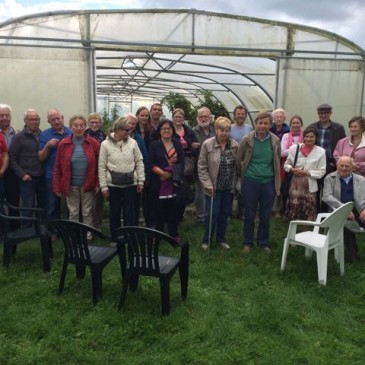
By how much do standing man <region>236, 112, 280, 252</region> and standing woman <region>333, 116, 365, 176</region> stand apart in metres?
1.09

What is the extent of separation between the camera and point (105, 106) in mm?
25016

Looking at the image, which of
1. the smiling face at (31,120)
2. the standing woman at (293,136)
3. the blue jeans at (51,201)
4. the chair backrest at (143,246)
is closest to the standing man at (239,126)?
the standing woman at (293,136)

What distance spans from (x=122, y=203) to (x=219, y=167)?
1.31m

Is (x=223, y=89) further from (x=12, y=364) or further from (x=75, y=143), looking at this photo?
(x=12, y=364)

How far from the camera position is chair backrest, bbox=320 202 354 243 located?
13.1 feet

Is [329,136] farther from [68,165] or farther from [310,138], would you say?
[68,165]

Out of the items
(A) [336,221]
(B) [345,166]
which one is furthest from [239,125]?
(A) [336,221]

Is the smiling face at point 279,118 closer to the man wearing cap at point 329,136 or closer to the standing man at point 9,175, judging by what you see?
the man wearing cap at point 329,136

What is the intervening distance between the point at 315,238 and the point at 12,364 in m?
3.13

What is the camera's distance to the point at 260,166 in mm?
4855

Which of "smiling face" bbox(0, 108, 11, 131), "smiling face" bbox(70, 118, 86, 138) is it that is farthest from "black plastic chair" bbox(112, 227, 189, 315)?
"smiling face" bbox(0, 108, 11, 131)

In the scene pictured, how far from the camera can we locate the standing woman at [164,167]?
5020mm

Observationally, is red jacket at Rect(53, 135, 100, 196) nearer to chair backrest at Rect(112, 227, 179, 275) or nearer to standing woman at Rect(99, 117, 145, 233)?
standing woman at Rect(99, 117, 145, 233)

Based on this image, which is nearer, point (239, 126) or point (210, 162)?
point (210, 162)
